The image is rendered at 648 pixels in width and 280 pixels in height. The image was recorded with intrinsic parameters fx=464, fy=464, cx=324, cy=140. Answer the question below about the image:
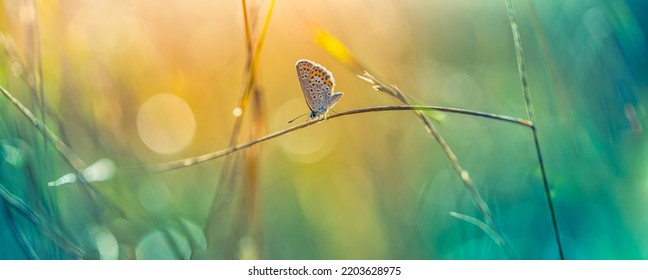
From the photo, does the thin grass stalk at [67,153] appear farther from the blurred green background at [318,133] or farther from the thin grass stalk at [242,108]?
the thin grass stalk at [242,108]

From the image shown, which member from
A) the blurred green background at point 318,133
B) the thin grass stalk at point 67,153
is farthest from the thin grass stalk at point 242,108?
the thin grass stalk at point 67,153

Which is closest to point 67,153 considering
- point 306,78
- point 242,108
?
point 242,108

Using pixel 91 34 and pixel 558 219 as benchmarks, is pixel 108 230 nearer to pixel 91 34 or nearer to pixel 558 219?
pixel 91 34

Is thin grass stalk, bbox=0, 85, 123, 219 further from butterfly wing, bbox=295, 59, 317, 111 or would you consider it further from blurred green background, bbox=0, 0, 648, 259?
butterfly wing, bbox=295, 59, 317, 111

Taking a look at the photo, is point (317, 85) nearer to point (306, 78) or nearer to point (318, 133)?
point (306, 78)

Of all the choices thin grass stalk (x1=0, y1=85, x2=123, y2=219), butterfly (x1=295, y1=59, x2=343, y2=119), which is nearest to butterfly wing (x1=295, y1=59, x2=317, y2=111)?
butterfly (x1=295, y1=59, x2=343, y2=119)

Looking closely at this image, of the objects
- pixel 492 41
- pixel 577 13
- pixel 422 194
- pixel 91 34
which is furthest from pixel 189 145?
pixel 577 13
